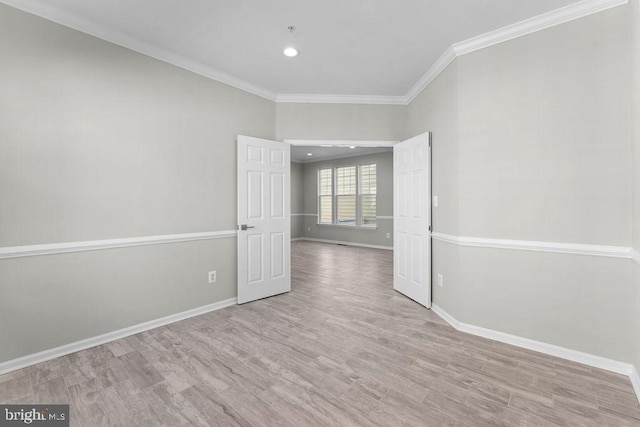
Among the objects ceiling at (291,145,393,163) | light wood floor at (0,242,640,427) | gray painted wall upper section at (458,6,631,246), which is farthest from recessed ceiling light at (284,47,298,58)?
ceiling at (291,145,393,163)

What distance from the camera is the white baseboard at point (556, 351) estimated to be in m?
2.17

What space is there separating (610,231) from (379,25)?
2.50 m

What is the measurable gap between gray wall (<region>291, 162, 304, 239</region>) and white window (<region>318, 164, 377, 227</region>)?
0.84m

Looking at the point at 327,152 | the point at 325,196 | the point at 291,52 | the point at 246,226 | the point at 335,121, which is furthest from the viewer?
the point at 325,196

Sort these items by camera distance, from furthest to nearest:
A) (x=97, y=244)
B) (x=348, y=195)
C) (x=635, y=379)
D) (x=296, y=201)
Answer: (x=296, y=201)
(x=348, y=195)
(x=97, y=244)
(x=635, y=379)

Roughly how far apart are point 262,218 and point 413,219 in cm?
198

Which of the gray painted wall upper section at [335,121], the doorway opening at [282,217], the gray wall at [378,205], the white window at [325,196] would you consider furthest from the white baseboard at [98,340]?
the white window at [325,196]

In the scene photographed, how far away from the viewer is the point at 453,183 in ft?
10.0

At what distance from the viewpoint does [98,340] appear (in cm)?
263

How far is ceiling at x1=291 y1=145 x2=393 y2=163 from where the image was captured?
8.01 meters

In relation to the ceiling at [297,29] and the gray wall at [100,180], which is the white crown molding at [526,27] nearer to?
the ceiling at [297,29]

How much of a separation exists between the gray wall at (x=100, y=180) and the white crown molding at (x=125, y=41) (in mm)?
60

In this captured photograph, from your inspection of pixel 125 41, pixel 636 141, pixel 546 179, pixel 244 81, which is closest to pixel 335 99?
pixel 244 81

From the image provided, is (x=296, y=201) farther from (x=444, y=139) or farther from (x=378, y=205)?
(x=444, y=139)
